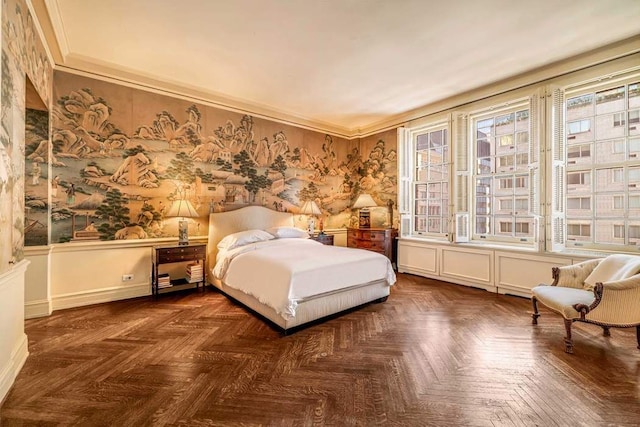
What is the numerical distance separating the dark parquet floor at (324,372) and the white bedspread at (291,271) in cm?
39

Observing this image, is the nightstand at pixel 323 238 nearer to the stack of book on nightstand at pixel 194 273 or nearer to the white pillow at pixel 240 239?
the white pillow at pixel 240 239

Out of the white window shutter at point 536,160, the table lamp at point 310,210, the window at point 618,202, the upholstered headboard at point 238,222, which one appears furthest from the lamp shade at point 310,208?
the window at point 618,202

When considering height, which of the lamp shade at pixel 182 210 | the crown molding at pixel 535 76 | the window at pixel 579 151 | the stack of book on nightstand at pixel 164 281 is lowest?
the stack of book on nightstand at pixel 164 281

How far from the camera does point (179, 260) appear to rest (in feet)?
12.7

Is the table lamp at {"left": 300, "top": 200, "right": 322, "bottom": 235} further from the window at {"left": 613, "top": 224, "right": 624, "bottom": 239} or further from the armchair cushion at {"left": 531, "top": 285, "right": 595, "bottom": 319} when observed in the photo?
the window at {"left": 613, "top": 224, "right": 624, "bottom": 239}

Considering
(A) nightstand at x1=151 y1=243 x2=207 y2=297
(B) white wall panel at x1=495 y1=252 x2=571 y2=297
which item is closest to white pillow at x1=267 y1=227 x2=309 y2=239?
(A) nightstand at x1=151 y1=243 x2=207 y2=297

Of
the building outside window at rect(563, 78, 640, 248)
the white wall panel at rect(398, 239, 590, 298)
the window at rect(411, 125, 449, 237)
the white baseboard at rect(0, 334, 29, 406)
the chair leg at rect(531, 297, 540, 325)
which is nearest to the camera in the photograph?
the white baseboard at rect(0, 334, 29, 406)

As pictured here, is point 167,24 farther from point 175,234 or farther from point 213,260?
point 213,260

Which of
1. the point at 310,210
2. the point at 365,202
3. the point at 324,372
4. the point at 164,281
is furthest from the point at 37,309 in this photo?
the point at 365,202

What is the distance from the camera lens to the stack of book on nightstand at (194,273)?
406 cm

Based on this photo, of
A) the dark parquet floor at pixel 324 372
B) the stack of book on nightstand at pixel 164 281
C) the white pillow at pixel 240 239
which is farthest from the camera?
the white pillow at pixel 240 239

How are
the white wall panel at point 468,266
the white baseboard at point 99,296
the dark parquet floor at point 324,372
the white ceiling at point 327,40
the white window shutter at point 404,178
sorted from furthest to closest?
the white window shutter at point 404,178 → the white wall panel at point 468,266 → the white baseboard at point 99,296 → the white ceiling at point 327,40 → the dark parquet floor at point 324,372

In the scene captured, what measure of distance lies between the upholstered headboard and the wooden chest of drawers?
4.59 ft

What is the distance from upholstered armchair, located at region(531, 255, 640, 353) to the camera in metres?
2.27
